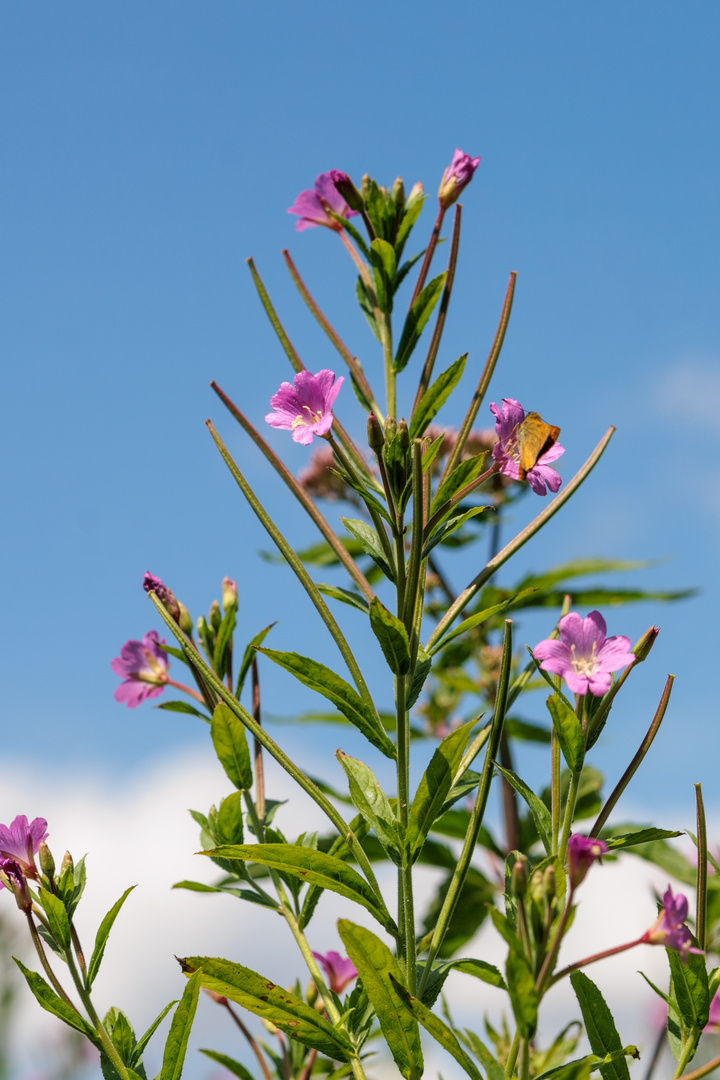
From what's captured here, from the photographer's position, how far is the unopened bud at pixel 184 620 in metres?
1.50

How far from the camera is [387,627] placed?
43.4 inches

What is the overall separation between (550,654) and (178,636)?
0.49m

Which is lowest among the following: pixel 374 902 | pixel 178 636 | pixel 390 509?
pixel 374 902

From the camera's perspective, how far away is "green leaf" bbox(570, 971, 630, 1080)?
1097mm

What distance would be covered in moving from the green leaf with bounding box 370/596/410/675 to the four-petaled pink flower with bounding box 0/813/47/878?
0.51 m

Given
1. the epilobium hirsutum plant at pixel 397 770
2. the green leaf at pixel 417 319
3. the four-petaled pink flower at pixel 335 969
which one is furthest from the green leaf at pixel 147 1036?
the green leaf at pixel 417 319

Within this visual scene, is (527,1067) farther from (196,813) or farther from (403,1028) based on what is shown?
(196,813)

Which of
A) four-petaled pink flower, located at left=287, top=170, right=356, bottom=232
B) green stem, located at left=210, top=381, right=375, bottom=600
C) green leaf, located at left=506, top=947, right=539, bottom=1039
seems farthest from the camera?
four-petaled pink flower, located at left=287, top=170, right=356, bottom=232

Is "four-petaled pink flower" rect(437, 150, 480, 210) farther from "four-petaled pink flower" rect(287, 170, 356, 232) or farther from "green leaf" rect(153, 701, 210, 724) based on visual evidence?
"green leaf" rect(153, 701, 210, 724)

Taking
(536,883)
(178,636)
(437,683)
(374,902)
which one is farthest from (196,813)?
(437,683)

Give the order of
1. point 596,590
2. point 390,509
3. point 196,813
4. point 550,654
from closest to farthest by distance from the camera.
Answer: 1. point 550,654
2. point 390,509
3. point 196,813
4. point 596,590

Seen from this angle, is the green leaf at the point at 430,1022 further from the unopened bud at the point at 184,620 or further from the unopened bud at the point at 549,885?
the unopened bud at the point at 184,620

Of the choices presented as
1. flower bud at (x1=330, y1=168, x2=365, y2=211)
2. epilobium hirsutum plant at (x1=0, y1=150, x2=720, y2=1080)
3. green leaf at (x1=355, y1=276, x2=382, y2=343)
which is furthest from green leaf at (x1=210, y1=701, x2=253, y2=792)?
flower bud at (x1=330, y1=168, x2=365, y2=211)

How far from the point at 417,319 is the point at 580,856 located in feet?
2.54
